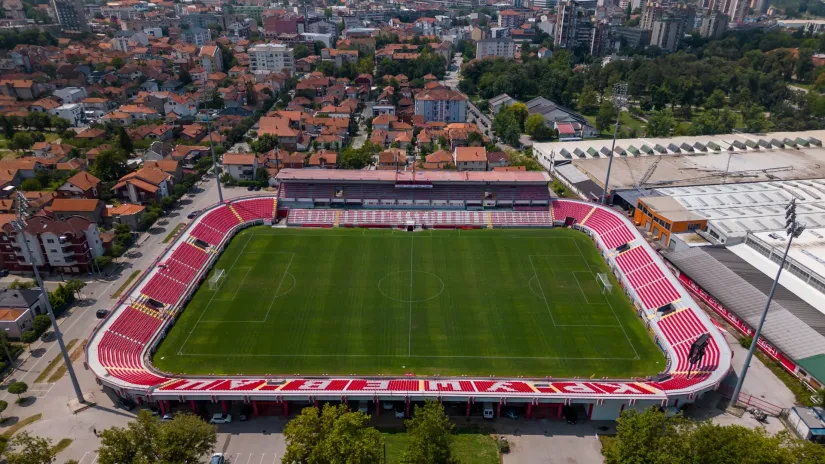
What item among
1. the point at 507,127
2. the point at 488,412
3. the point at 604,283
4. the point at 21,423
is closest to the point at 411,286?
A: the point at 488,412

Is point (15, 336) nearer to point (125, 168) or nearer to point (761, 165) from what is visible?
point (125, 168)

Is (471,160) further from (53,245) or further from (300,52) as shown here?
(300,52)

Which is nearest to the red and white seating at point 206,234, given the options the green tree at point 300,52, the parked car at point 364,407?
the parked car at point 364,407

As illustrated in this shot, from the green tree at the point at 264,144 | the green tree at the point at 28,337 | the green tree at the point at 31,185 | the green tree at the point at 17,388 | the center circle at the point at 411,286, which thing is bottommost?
the center circle at the point at 411,286

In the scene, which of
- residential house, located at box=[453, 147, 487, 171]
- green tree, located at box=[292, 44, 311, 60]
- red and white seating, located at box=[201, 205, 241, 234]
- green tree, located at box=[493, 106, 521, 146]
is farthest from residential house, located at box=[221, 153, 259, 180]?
green tree, located at box=[292, 44, 311, 60]

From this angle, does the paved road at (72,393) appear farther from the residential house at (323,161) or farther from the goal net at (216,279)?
the residential house at (323,161)
